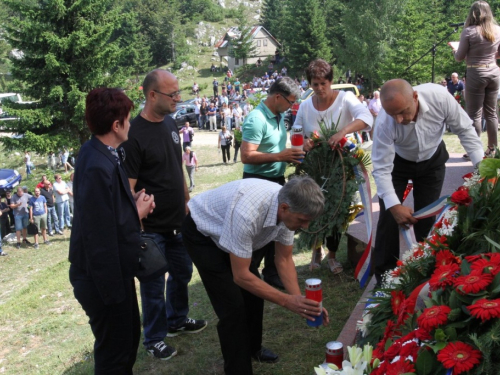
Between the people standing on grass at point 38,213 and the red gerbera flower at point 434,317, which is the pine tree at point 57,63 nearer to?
the people standing on grass at point 38,213

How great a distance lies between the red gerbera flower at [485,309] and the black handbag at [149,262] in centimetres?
197

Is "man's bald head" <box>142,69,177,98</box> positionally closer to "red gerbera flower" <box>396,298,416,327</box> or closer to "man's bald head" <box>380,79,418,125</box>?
"man's bald head" <box>380,79,418,125</box>

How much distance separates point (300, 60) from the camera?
5303 cm

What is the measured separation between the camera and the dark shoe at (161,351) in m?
4.20

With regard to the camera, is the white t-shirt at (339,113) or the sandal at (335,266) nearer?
the white t-shirt at (339,113)

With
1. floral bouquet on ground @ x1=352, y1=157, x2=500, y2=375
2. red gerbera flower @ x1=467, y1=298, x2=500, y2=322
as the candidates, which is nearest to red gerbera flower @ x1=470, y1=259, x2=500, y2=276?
floral bouquet on ground @ x1=352, y1=157, x2=500, y2=375

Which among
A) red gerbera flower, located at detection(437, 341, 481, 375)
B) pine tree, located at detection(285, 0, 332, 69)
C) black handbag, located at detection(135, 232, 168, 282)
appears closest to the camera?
red gerbera flower, located at detection(437, 341, 481, 375)

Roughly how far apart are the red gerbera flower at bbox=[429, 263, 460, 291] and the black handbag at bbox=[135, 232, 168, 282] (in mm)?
1732

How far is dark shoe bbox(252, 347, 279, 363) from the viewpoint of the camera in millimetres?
3965

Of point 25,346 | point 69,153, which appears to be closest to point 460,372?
point 25,346

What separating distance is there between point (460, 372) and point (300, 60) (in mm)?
53147

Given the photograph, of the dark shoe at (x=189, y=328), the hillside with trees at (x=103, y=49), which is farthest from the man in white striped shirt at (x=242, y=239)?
the hillside with trees at (x=103, y=49)

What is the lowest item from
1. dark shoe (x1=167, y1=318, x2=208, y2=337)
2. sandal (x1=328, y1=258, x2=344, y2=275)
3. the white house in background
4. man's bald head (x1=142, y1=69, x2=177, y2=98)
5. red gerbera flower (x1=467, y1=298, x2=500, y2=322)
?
dark shoe (x1=167, y1=318, x2=208, y2=337)

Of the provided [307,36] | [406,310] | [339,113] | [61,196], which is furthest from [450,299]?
[307,36]
